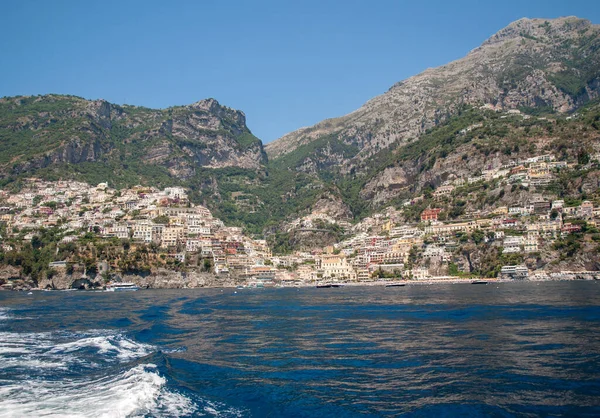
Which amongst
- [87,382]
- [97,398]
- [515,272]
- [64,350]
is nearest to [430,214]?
[515,272]

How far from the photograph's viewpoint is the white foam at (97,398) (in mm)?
13672

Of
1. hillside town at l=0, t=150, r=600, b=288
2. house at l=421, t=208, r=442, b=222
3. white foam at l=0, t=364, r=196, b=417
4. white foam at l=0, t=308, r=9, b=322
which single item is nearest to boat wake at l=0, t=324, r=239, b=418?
white foam at l=0, t=364, r=196, b=417

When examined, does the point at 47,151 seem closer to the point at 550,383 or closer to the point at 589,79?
the point at 550,383

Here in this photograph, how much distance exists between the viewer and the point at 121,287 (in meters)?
86.8

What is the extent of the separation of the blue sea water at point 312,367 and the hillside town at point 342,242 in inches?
2300

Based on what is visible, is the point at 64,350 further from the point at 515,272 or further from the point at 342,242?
the point at 342,242

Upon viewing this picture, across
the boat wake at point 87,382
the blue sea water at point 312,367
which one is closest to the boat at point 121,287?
the blue sea water at point 312,367

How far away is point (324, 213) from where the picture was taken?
17050 cm

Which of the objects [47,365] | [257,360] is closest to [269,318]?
[257,360]

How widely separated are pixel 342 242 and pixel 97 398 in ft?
437

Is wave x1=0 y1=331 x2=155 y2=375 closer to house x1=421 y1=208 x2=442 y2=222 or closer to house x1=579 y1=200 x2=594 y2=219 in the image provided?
house x1=579 y1=200 x2=594 y2=219

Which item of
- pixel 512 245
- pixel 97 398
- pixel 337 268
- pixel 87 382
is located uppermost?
pixel 512 245

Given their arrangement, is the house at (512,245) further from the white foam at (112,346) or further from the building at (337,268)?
the white foam at (112,346)

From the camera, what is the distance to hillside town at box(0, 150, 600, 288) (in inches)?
3497
